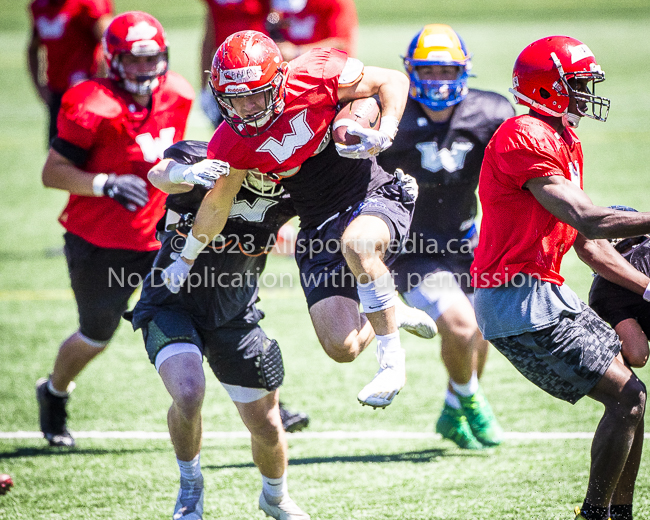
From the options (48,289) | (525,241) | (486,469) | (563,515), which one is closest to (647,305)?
(525,241)

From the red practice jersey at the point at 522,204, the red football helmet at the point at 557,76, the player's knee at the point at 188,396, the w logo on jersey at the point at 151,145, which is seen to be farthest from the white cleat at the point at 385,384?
the w logo on jersey at the point at 151,145

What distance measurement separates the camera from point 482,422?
4961mm

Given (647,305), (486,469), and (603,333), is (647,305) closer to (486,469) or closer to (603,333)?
(603,333)

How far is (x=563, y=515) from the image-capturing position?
158 inches

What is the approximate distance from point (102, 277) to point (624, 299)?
117 inches

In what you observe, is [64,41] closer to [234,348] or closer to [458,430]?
[234,348]

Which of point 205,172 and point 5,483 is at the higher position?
point 205,172

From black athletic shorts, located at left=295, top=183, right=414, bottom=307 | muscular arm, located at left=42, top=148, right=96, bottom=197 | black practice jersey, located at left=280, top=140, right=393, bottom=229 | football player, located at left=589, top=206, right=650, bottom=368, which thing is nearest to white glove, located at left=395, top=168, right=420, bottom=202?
black athletic shorts, located at left=295, top=183, right=414, bottom=307

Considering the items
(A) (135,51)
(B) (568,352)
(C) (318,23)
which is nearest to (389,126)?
(B) (568,352)

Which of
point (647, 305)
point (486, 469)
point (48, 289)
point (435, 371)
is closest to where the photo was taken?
point (647, 305)

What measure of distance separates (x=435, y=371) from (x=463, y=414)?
1219 millimetres

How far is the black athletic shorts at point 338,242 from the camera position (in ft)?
13.2

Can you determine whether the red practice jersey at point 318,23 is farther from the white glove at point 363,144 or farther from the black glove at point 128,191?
the white glove at point 363,144

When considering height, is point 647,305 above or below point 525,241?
below
